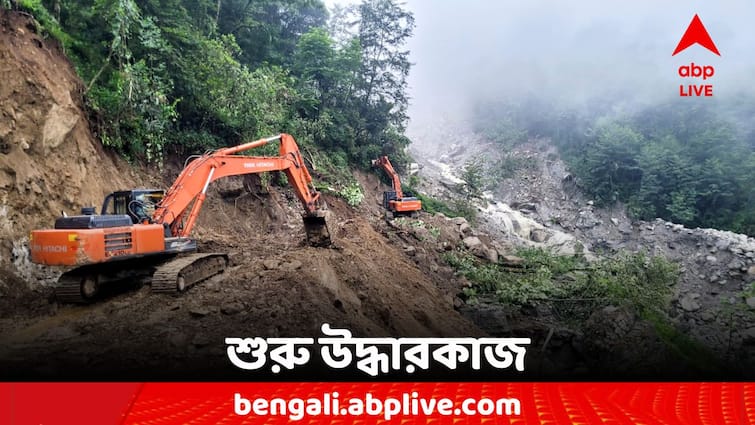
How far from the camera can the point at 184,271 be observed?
4.38 meters

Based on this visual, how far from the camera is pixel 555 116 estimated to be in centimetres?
2486

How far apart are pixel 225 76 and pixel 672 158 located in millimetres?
15340

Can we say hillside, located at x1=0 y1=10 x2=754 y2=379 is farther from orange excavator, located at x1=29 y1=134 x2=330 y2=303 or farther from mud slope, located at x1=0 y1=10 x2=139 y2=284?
orange excavator, located at x1=29 y1=134 x2=330 y2=303

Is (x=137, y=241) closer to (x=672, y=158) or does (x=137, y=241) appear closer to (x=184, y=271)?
(x=184, y=271)

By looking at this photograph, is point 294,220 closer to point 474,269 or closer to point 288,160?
point 288,160

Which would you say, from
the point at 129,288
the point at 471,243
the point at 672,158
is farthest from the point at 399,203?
the point at 672,158

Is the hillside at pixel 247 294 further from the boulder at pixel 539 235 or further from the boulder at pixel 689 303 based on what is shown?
the boulder at pixel 539 235

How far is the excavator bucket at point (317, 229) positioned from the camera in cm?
678

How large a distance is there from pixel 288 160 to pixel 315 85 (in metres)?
8.68

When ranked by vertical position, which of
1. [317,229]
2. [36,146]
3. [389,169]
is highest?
[389,169]

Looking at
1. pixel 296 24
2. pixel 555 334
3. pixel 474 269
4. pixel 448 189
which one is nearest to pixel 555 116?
pixel 448 189

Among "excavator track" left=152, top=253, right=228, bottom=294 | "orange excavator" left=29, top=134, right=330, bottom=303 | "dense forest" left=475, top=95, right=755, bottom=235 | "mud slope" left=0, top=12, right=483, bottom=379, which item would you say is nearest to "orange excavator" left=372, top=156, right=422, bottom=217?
"mud slope" left=0, top=12, right=483, bottom=379

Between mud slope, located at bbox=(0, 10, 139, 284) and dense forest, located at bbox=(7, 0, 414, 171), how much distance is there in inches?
16.9

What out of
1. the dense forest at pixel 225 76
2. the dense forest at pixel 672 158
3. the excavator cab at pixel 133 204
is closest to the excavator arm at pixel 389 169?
the dense forest at pixel 225 76
